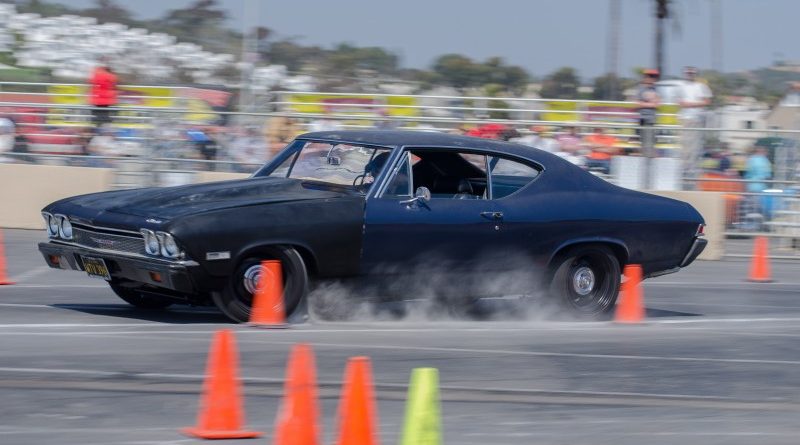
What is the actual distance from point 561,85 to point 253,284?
22.9 metres

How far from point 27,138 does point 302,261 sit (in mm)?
10998

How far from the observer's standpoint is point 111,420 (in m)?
6.20

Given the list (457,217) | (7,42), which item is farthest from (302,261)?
(7,42)

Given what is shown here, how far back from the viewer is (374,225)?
9156 mm

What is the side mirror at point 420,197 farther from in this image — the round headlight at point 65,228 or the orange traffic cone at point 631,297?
the round headlight at point 65,228

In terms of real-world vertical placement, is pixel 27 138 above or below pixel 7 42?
below

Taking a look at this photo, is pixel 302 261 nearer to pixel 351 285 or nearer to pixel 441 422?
pixel 351 285

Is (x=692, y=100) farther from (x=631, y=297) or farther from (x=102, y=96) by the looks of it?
(x=631, y=297)

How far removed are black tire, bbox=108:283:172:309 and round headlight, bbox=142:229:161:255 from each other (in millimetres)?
1391

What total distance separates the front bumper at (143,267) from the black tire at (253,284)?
0.31m

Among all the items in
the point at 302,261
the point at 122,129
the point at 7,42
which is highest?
the point at 7,42

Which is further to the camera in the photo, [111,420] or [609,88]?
[609,88]

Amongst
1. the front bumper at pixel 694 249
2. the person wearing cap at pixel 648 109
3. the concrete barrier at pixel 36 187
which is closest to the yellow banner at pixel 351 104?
the person wearing cap at pixel 648 109

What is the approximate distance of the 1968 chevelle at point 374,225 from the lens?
863 cm
